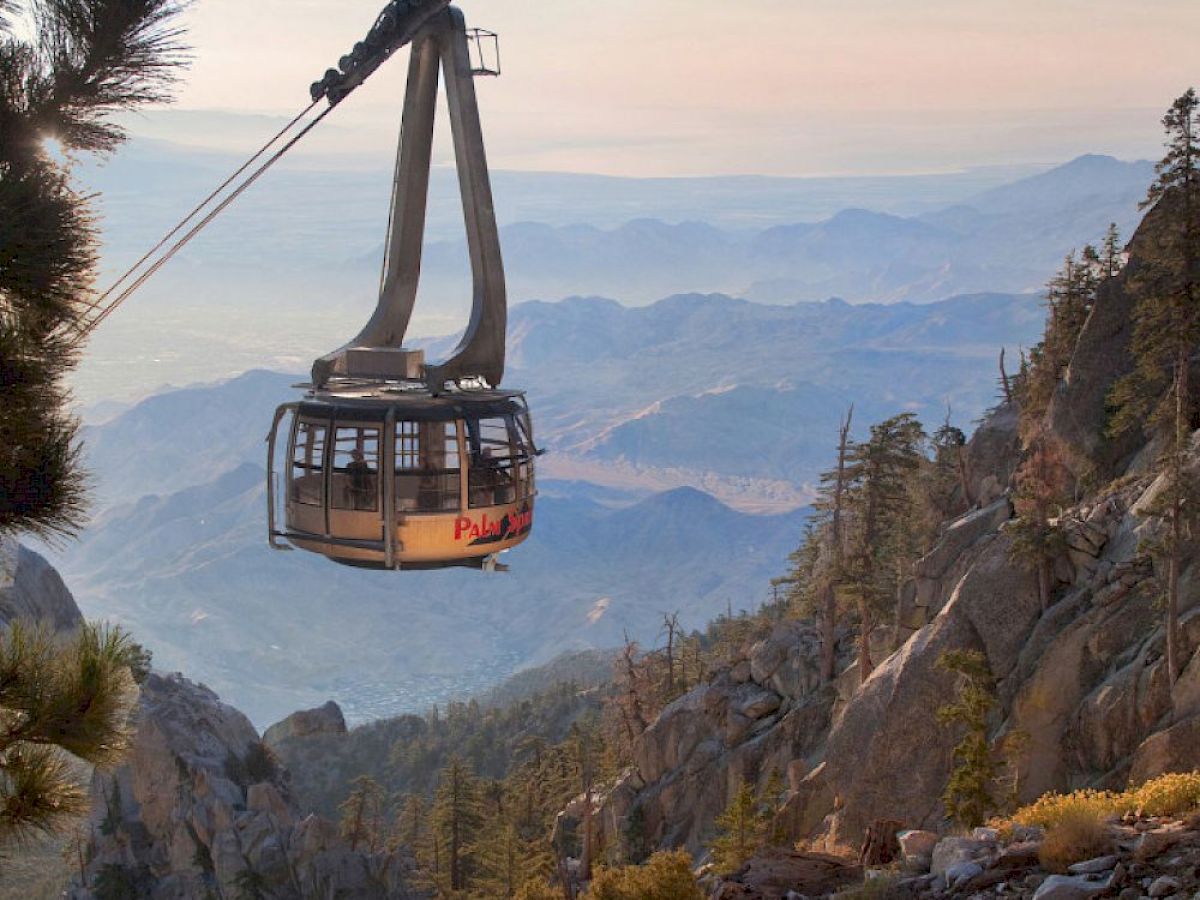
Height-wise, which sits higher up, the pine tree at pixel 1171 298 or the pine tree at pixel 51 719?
the pine tree at pixel 1171 298

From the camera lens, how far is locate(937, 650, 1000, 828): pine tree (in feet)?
90.3

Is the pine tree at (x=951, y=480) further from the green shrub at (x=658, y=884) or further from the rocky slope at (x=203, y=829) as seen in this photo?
the rocky slope at (x=203, y=829)

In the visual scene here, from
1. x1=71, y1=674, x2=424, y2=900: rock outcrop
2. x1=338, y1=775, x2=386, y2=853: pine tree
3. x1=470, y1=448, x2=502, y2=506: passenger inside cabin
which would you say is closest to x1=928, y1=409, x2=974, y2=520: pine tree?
x1=71, y1=674, x2=424, y2=900: rock outcrop

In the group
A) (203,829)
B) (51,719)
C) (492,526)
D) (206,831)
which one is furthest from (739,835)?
(203,829)

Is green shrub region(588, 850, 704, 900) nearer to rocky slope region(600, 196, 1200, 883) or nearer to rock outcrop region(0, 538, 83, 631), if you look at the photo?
rocky slope region(600, 196, 1200, 883)

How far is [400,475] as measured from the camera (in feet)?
53.3

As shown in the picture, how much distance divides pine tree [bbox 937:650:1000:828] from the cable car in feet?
47.2

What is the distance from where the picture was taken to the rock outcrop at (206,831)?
66250 millimetres

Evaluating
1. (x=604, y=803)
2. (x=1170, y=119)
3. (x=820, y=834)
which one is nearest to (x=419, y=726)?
(x=604, y=803)

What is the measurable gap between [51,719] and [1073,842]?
12592mm

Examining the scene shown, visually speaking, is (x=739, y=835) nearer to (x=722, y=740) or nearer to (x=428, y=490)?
(x=722, y=740)

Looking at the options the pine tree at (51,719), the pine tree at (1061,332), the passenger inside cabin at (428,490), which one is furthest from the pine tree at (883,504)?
the pine tree at (51,719)

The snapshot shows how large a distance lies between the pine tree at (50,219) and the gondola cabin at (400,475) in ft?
13.7

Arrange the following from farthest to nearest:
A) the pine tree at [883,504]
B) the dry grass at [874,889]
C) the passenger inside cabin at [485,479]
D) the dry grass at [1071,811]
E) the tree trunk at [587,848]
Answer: the tree trunk at [587,848] < the pine tree at [883,504] < the dry grass at [874,889] < the dry grass at [1071,811] < the passenger inside cabin at [485,479]
